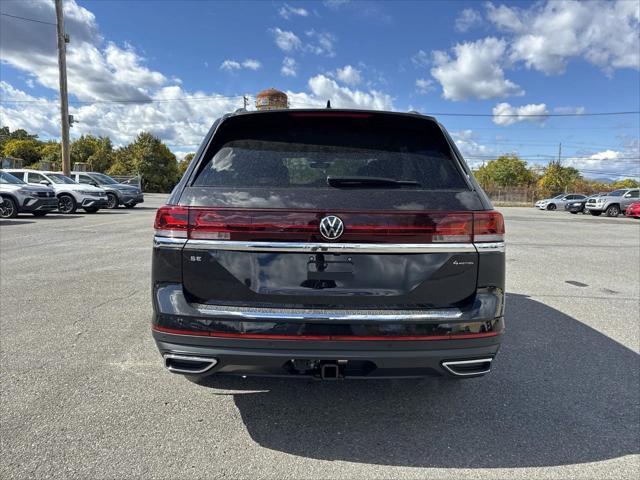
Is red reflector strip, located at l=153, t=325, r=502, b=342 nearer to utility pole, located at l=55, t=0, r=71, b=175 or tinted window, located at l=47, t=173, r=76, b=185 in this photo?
tinted window, located at l=47, t=173, r=76, b=185

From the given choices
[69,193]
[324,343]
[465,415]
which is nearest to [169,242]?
[324,343]

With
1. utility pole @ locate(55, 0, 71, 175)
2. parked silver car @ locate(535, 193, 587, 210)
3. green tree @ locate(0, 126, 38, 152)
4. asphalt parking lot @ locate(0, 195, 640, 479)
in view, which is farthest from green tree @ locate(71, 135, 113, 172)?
asphalt parking lot @ locate(0, 195, 640, 479)

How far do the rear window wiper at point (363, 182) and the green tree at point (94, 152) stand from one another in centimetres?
7073

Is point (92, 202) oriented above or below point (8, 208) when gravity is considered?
above

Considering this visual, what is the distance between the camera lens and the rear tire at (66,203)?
17453 mm

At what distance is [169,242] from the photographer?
2.23 m

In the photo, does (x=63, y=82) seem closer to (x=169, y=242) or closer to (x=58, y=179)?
(x=58, y=179)

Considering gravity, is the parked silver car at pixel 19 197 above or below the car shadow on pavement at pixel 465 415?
above

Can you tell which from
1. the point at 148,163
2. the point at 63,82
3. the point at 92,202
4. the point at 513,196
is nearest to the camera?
the point at 92,202

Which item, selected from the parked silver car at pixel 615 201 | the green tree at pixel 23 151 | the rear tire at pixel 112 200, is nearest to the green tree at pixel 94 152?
the green tree at pixel 23 151

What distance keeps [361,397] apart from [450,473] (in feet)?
2.79

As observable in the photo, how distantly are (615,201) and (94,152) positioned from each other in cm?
7189

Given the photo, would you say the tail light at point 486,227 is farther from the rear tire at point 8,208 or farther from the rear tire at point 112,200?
the rear tire at point 112,200

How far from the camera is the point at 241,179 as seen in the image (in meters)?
2.36
